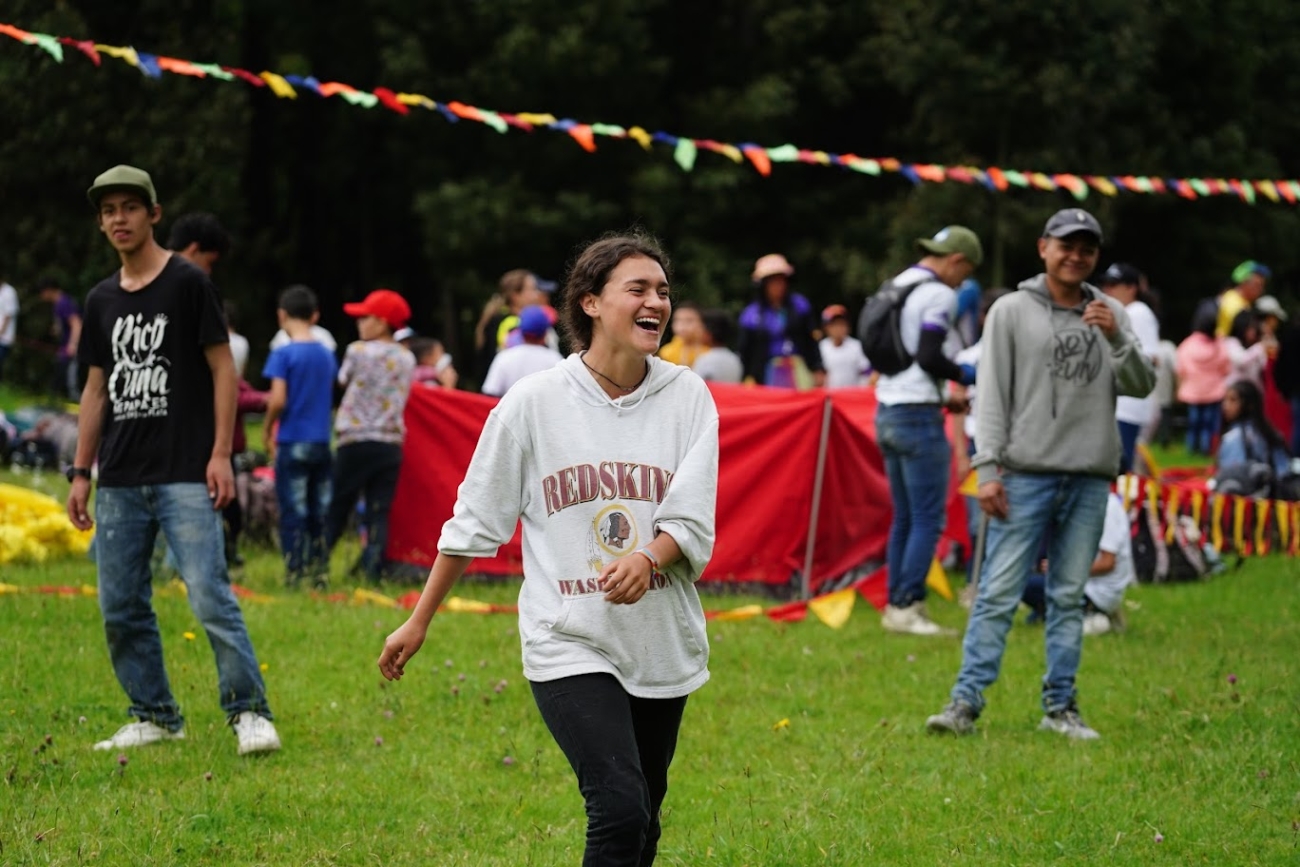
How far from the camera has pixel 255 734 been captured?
6.29 metres

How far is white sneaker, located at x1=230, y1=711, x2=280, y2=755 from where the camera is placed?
20.6 ft

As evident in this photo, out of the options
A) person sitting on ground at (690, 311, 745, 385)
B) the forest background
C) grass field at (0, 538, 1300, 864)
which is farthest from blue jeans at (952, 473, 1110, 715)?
the forest background

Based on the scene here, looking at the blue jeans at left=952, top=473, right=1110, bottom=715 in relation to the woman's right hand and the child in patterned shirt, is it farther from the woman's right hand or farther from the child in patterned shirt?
the child in patterned shirt

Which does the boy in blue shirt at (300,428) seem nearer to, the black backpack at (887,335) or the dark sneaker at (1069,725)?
the black backpack at (887,335)

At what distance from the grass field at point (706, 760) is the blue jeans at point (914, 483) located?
0.37 metres

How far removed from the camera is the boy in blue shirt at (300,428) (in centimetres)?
1032

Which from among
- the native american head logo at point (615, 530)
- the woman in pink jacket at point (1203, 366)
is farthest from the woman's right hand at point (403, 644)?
the woman in pink jacket at point (1203, 366)

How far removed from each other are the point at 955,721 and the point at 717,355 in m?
5.96

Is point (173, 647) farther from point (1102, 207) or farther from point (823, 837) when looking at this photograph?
point (1102, 207)

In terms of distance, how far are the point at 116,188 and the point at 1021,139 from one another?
80.3 feet

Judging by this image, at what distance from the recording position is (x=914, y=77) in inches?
1127

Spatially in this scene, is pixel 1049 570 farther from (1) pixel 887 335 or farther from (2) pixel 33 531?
Result: (2) pixel 33 531

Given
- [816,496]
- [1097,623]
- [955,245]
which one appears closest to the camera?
[955,245]

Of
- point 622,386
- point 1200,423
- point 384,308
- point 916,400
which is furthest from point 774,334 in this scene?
point 622,386
